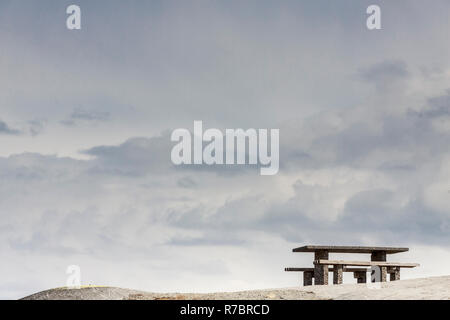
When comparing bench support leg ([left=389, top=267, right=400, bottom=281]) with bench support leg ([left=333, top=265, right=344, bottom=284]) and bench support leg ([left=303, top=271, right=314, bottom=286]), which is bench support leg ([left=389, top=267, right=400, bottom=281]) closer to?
bench support leg ([left=333, top=265, right=344, bottom=284])

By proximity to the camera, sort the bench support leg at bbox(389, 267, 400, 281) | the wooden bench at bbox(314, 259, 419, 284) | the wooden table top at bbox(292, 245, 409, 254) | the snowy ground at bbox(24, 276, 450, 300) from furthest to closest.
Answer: the bench support leg at bbox(389, 267, 400, 281)
the wooden table top at bbox(292, 245, 409, 254)
the wooden bench at bbox(314, 259, 419, 284)
the snowy ground at bbox(24, 276, 450, 300)

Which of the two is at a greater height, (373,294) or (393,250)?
(393,250)

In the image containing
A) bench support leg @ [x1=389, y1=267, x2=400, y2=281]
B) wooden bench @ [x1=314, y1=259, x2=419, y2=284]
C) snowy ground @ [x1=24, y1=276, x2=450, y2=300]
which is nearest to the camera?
snowy ground @ [x1=24, y1=276, x2=450, y2=300]

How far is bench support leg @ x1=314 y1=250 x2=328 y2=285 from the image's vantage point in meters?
21.0

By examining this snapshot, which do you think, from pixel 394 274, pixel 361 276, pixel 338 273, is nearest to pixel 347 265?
pixel 338 273

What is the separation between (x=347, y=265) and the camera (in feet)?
70.0

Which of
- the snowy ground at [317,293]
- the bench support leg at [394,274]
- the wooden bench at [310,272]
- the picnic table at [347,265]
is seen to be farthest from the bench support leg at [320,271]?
the snowy ground at [317,293]

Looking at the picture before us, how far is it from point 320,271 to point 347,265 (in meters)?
0.96

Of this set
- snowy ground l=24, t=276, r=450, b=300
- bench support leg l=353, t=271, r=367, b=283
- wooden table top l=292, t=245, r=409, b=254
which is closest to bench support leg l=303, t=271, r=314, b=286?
wooden table top l=292, t=245, r=409, b=254

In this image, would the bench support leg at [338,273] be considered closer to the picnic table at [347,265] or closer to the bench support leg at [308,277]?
the picnic table at [347,265]
